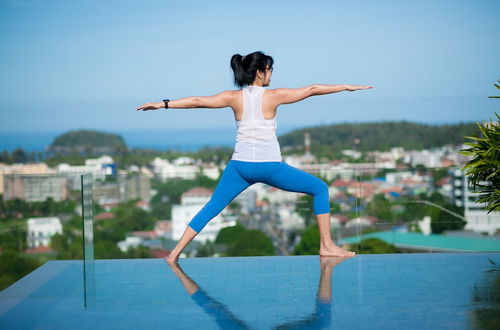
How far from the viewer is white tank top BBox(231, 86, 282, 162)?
12.4 ft

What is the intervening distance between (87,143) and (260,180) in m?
48.8

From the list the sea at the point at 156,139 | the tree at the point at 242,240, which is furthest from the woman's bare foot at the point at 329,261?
the sea at the point at 156,139

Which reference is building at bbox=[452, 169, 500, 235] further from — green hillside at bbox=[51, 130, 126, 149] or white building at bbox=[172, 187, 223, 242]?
green hillside at bbox=[51, 130, 126, 149]

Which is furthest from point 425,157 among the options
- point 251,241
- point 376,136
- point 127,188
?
point 127,188

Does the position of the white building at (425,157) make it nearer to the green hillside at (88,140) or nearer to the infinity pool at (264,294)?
the green hillside at (88,140)

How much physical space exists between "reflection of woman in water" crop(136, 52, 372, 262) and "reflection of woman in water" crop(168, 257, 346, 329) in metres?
0.51

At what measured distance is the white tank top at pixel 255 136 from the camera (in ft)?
12.4

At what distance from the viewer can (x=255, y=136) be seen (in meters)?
3.79

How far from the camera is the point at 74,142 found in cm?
5281

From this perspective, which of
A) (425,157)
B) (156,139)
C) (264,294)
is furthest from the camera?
(156,139)

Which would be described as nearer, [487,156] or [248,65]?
[248,65]

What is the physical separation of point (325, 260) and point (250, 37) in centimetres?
4947

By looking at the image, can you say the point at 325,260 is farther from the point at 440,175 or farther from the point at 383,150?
the point at 383,150

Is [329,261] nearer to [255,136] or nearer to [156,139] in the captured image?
[255,136]
